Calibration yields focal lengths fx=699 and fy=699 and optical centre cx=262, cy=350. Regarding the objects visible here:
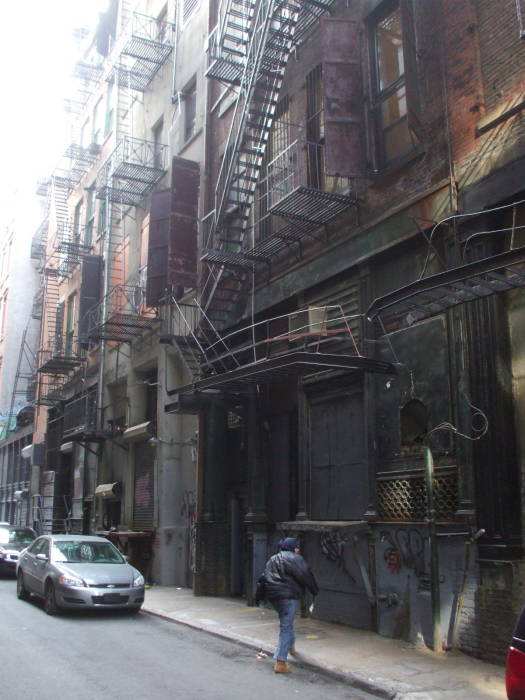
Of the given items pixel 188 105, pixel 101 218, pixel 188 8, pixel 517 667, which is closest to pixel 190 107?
pixel 188 105

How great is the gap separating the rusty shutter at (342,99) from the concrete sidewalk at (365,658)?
24.4 ft

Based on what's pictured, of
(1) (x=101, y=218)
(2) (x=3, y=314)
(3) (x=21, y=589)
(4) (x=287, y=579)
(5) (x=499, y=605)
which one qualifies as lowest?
(3) (x=21, y=589)

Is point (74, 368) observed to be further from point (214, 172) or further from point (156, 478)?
point (214, 172)

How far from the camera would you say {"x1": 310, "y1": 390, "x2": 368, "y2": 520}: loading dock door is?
12.0 m

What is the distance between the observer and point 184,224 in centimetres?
1842

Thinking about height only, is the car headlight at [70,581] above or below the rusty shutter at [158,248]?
below

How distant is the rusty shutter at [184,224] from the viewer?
17984mm

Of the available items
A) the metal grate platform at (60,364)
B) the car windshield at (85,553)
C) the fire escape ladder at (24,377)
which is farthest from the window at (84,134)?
the car windshield at (85,553)

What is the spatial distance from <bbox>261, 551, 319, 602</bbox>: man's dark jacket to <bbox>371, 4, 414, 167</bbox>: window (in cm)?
686

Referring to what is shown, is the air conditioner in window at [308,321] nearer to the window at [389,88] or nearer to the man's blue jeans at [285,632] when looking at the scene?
the window at [389,88]

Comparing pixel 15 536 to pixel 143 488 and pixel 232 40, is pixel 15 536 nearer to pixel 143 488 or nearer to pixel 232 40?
pixel 143 488

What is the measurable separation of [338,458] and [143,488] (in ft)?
32.2

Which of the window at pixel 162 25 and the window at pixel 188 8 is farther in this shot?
the window at pixel 162 25

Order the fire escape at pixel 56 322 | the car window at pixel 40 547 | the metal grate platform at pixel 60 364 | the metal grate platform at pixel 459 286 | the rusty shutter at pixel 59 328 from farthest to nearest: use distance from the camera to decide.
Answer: the rusty shutter at pixel 59 328 → the fire escape at pixel 56 322 → the metal grate platform at pixel 60 364 → the car window at pixel 40 547 → the metal grate platform at pixel 459 286
